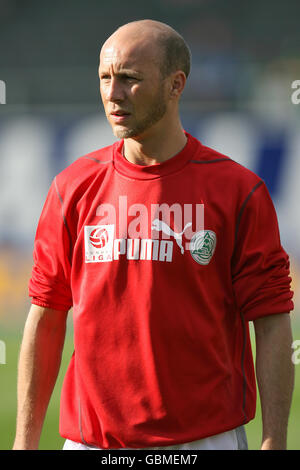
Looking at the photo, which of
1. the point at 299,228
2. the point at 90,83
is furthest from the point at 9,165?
the point at 299,228

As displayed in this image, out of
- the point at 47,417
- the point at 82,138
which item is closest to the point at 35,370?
the point at 47,417

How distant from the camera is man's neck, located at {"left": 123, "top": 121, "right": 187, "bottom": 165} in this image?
2.46m

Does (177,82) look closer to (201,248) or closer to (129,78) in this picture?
(129,78)

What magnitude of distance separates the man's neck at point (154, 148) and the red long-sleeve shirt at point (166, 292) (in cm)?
3

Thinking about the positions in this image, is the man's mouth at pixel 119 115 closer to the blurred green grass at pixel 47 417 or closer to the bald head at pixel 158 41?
the bald head at pixel 158 41

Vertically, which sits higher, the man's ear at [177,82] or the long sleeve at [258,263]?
the man's ear at [177,82]

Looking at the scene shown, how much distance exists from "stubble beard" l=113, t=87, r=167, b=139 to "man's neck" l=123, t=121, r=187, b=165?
59 mm

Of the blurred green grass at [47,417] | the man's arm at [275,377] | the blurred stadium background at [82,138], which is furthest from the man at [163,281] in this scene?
the blurred stadium background at [82,138]

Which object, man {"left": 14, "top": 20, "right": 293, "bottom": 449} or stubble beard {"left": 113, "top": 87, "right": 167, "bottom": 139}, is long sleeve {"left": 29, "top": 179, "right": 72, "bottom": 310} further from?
stubble beard {"left": 113, "top": 87, "right": 167, "bottom": 139}

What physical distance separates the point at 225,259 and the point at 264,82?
362 inches

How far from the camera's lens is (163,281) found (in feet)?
7.64

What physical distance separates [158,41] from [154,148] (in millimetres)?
322

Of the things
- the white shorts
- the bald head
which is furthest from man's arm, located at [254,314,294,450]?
the bald head

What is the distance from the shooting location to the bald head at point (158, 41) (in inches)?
91.9
